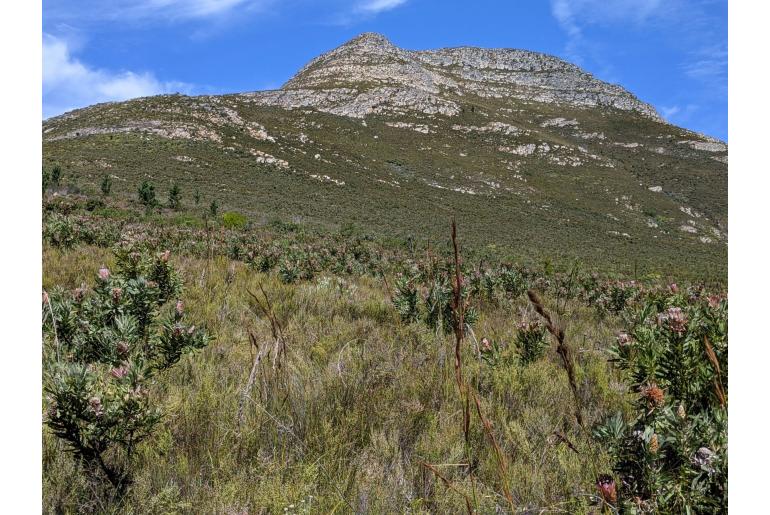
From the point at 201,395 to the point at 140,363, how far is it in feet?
1.60

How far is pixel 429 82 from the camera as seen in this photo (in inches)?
4139

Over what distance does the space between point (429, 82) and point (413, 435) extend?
112750 millimetres

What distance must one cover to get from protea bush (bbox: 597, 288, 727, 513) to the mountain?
2409 cm

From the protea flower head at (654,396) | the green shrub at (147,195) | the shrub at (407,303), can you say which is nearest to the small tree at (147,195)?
the green shrub at (147,195)

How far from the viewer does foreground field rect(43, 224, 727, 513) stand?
1.40 meters

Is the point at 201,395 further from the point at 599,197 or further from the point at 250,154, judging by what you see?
the point at 599,197

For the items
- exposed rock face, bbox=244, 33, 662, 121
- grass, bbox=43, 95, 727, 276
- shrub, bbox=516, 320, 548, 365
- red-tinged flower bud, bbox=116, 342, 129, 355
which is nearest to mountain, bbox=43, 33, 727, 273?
grass, bbox=43, 95, 727, 276

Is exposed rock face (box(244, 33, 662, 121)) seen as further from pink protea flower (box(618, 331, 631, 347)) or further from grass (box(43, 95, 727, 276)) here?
pink protea flower (box(618, 331, 631, 347))

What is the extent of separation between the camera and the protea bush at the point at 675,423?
1192 mm

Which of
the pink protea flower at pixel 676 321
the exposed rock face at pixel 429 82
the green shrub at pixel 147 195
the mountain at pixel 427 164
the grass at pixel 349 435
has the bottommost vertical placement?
the grass at pixel 349 435

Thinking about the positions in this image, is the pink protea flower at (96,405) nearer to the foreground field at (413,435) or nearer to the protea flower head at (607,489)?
the foreground field at (413,435)

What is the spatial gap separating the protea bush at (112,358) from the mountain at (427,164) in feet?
81.1
